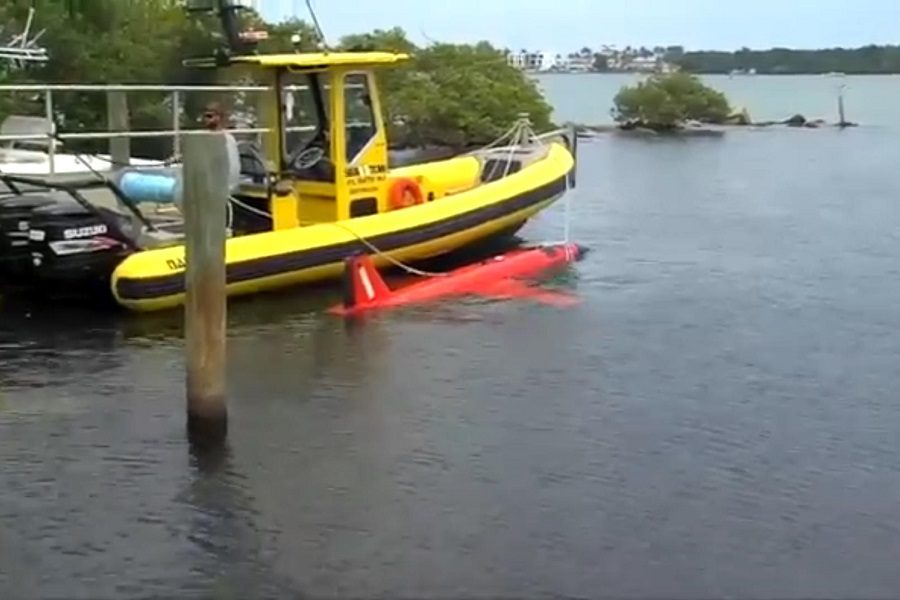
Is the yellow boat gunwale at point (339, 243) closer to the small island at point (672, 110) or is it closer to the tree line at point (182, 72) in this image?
the tree line at point (182, 72)

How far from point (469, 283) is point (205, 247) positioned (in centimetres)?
678

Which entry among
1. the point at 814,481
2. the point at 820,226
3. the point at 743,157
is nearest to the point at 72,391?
the point at 814,481

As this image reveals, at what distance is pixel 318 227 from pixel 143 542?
25.2 ft

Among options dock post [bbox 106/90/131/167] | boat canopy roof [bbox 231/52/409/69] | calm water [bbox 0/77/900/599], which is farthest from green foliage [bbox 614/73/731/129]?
dock post [bbox 106/90/131/167]

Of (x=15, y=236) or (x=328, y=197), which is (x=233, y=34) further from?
(x=15, y=236)

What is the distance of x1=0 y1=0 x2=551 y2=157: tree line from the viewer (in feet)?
80.2

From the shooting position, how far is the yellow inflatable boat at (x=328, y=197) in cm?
1631

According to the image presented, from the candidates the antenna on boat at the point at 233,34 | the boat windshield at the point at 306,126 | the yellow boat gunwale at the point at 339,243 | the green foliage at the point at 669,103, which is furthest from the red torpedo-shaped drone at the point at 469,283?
the green foliage at the point at 669,103

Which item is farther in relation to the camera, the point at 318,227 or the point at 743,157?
the point at 743,157

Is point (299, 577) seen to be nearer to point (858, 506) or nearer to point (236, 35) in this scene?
point (858, 506)

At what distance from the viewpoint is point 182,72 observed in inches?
1220

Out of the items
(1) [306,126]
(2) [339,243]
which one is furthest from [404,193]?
(2) [339,243]

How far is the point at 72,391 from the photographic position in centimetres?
1293

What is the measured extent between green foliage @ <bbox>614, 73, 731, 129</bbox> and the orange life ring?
1921 inches
